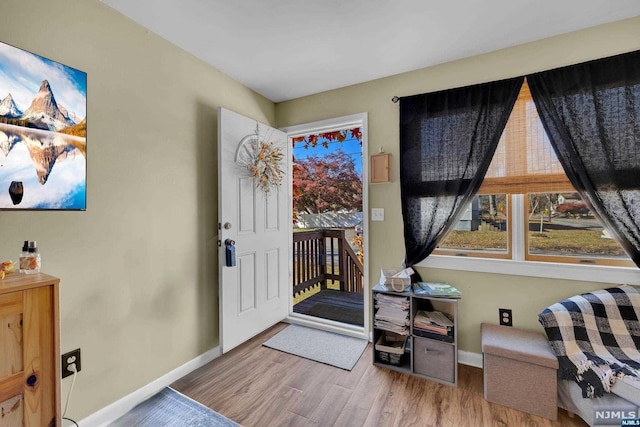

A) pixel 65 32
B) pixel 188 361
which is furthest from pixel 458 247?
pixel 65 32

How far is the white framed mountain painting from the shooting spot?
1.21 metres

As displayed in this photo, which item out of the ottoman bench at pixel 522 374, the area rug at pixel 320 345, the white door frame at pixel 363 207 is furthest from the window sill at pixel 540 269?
the area rug at pixel 320 345

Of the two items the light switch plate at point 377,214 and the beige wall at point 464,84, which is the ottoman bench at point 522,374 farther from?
the light switch plate at point 377,214

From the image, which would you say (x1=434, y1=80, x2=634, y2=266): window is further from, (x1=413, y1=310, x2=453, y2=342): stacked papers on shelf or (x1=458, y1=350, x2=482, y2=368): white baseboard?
(x1=458, y1=350, x2=482, y2=368): white baseboard

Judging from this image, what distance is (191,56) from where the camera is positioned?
2068 mm

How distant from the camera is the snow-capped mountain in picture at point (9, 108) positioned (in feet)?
3.92

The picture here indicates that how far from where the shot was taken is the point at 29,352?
3.28 ft

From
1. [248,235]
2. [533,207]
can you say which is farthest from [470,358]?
[248,235]

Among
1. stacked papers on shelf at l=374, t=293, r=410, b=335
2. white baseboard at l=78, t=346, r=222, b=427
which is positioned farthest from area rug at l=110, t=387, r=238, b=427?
stacked papers on shelf at l=374, t=293, r=410, b=335

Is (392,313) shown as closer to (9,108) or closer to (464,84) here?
(464,84)

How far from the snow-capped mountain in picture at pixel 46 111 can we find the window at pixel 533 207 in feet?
8.89

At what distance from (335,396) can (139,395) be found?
127 centimetres

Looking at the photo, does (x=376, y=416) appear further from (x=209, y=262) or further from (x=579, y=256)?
(x=579, y=256)

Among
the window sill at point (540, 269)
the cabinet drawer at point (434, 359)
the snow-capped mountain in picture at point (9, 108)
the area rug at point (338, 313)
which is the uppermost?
A: the snow-capped mountain in picture at point (9, 108)
